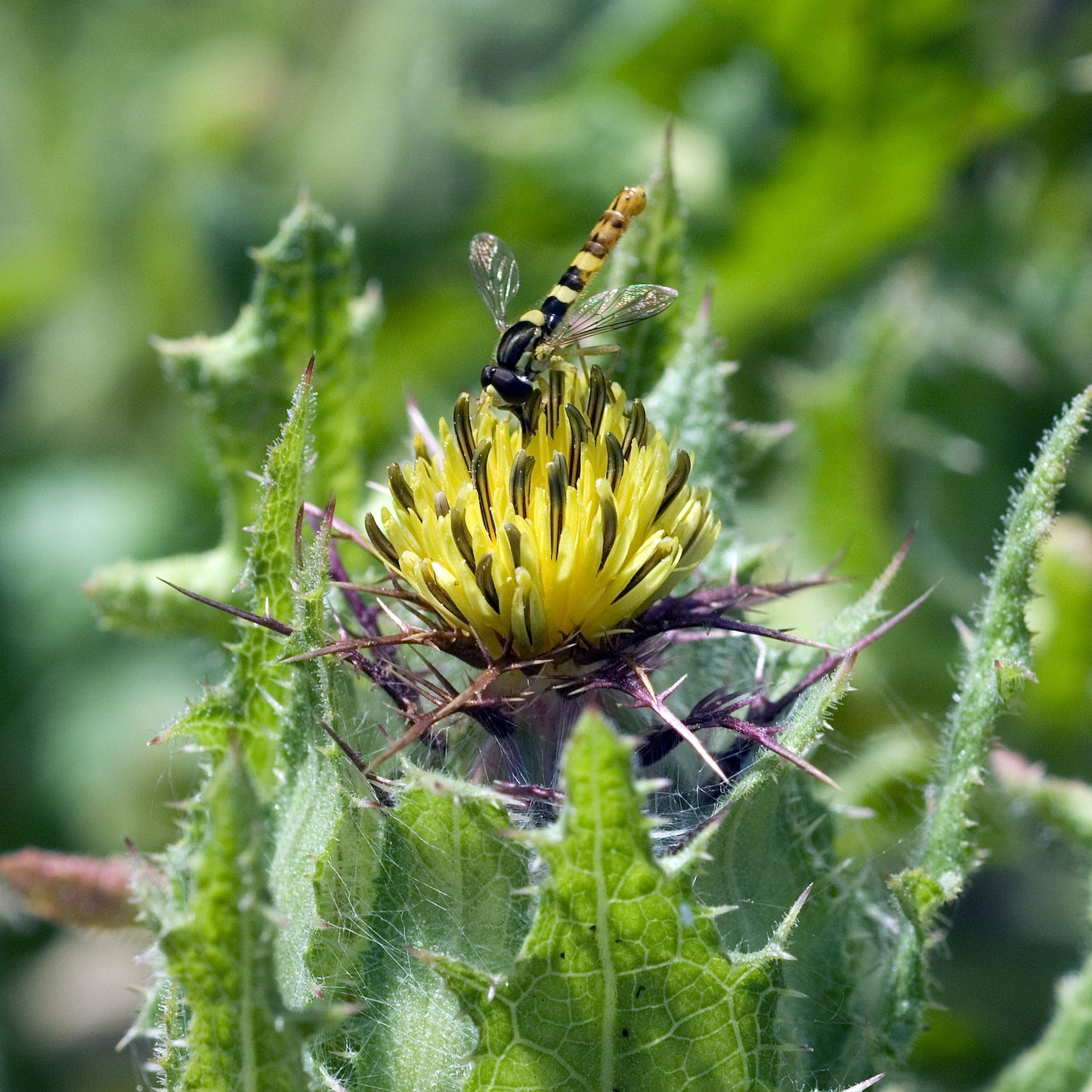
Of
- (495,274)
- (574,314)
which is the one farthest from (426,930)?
(495,274)

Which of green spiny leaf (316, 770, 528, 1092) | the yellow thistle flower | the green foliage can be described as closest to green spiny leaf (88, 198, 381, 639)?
the green foliage

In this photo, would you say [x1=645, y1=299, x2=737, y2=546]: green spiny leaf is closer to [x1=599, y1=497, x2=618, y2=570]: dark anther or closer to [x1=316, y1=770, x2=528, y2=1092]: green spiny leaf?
[x1=599, y1=497, x2=618, y2=570]: dark anther

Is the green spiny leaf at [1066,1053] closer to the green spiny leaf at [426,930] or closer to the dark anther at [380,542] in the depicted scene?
the green spiny leaf at [426,930]

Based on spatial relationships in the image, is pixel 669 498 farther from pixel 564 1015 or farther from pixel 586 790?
pixel 564 1015

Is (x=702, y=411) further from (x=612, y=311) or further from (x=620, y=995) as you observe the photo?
(x=620, y=995)

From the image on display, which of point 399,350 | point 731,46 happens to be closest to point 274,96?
point 399,350

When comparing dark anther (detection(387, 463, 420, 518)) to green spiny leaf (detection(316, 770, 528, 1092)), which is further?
dark anther (detection(387, 463, 420, 518))

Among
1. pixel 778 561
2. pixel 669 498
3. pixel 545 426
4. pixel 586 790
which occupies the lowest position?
pixel 586 790
